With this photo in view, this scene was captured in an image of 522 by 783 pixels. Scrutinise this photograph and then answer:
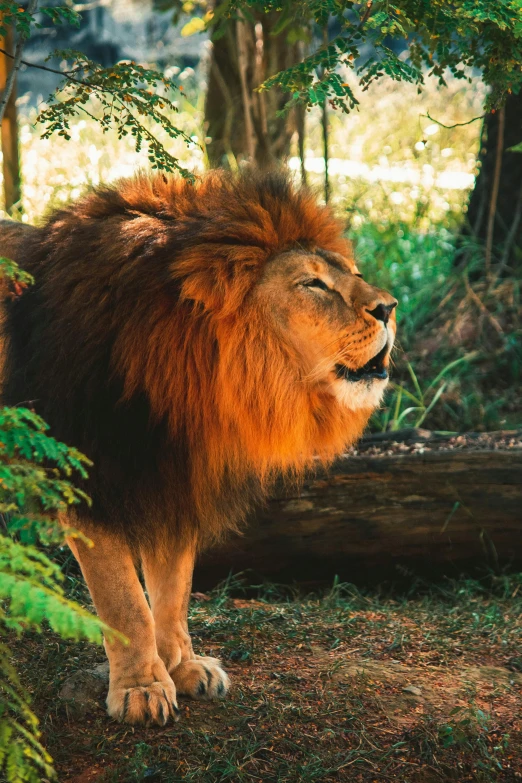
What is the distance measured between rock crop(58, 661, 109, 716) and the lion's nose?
1304 mm

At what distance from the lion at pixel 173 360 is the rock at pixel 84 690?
77mm

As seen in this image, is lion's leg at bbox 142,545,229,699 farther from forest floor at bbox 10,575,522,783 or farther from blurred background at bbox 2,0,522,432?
blurred background at bbox 2,0,522,432

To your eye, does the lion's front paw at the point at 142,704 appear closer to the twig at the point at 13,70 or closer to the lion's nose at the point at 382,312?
the lion's nose at the point at 382,312

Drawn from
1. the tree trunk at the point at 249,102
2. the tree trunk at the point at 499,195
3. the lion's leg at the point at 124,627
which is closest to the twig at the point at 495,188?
the tree trunk at the point at 499,195

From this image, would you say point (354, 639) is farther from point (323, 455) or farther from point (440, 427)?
point (440, 427)

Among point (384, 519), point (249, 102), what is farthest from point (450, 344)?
point (384, 519)

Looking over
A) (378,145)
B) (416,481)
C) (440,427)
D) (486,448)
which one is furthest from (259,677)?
(378,145)

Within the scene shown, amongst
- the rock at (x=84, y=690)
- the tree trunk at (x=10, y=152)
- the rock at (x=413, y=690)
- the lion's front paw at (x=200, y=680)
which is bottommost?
the rock at (x=413, y=690)

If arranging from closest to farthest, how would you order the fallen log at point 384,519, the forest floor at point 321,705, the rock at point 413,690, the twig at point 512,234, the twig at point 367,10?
the forest floor at point 321,705 → the twig at point 367,10 → the rock at point 413,690 → the fallen log at point 384,519 → the twig at point 512,234

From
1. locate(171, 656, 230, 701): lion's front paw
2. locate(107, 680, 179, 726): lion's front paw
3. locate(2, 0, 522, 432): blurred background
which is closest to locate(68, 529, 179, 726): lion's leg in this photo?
locate(107, 680, 179, 726): lion's front paw

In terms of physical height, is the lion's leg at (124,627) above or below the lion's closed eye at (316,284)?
below

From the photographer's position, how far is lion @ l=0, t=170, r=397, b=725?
2557 mm

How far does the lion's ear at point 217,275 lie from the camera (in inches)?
99.7

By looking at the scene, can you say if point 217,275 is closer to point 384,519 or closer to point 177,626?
point 177,626
